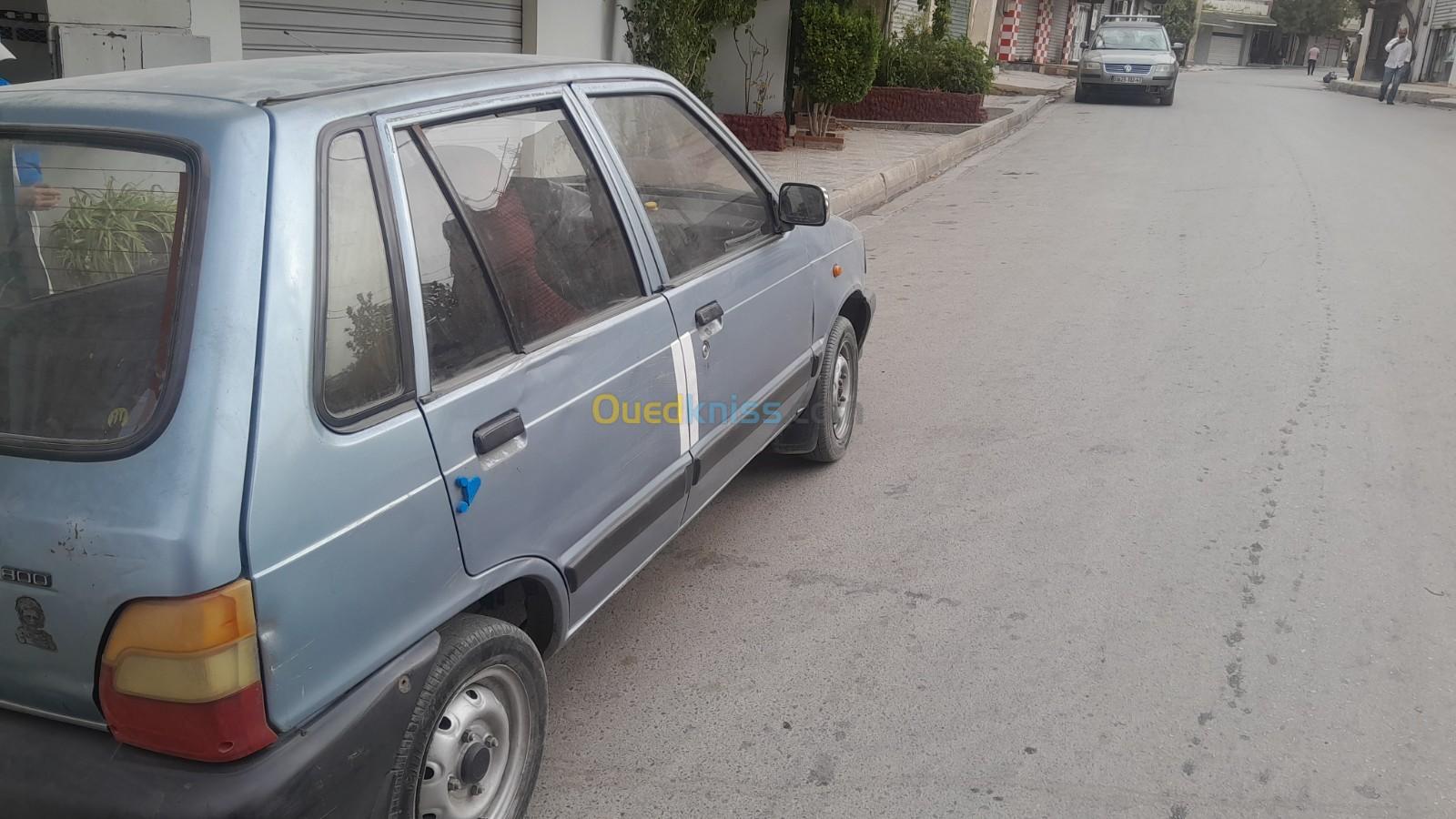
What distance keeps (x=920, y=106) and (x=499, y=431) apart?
1622cm

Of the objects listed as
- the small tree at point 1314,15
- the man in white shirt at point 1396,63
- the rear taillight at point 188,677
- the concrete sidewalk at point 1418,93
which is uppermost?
the small tree at point 1314,15

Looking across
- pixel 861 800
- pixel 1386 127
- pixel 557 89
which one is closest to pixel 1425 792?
pixel 861 800

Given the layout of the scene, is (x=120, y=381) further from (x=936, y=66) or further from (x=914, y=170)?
(x=936, y=66)

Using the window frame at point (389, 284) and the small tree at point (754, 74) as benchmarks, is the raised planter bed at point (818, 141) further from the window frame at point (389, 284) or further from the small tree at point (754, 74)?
the window frame at point (389, 284)

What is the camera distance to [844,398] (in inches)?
193

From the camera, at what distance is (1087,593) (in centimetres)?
382

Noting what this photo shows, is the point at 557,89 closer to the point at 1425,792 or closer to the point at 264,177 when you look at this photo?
the point at 264,177

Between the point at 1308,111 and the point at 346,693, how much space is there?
2585 cm

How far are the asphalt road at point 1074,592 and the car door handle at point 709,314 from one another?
98cm

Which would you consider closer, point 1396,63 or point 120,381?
point 120,381

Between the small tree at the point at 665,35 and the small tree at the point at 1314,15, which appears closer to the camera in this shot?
the small tree at the point at 665,35

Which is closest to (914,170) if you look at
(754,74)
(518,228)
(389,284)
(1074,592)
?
(754,74)

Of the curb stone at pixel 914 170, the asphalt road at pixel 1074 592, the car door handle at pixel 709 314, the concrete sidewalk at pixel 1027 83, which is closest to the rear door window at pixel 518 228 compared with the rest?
the car door handle at pixel 709 314

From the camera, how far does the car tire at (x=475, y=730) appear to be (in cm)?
220
